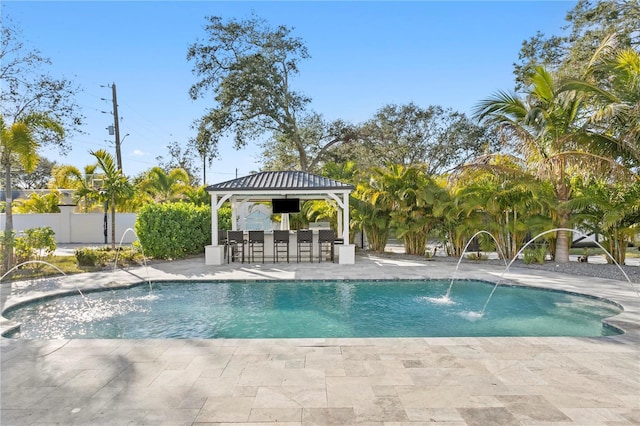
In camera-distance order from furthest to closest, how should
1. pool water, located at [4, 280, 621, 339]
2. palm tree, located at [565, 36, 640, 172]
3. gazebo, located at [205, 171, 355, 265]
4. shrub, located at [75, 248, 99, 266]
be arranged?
gazebo, located at [205, 171, 355, 265] < shrub, located at [75, 248, 99, 266] < palm tree, located at [565, 36, 640, 172] < pool water, located at [4, 280, 621, 339]

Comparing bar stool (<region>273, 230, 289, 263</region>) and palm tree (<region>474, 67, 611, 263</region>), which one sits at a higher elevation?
palm tree (<region>474, 67, 611, 263</region>)

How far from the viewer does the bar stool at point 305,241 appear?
12.5 meters

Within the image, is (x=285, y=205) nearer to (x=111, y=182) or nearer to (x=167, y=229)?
(x=167, y=229)

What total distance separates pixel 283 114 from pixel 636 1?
52.8ft

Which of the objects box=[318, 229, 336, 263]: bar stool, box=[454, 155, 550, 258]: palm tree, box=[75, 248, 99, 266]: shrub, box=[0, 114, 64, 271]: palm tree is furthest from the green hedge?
box=[454, 155, 550, 258]: palm tree

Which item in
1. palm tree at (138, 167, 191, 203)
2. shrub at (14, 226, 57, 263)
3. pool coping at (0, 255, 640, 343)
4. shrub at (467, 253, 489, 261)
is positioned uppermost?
palm tree at (138, 167, 191, 203)

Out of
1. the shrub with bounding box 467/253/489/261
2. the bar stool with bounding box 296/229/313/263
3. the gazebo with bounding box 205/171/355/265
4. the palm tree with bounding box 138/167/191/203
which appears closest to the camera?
the gazebo with bounding box 205/171/355/265

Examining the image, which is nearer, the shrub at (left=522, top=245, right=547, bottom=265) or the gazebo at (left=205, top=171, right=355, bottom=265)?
the shrub at (left=522, top=245, right=547, bottom=265)

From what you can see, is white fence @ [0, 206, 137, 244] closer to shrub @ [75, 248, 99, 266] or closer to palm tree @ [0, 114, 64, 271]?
shrub @ [75, 248, 99, 266]

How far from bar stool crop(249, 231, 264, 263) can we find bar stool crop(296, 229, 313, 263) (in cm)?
118

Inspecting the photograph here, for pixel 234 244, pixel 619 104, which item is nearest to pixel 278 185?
pixel 234 244

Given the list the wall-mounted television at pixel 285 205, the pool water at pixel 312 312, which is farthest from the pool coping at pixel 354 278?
the wall-mounted television at pixel 285 205

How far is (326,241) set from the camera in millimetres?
12305

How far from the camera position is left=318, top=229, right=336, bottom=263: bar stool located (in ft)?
40.7
